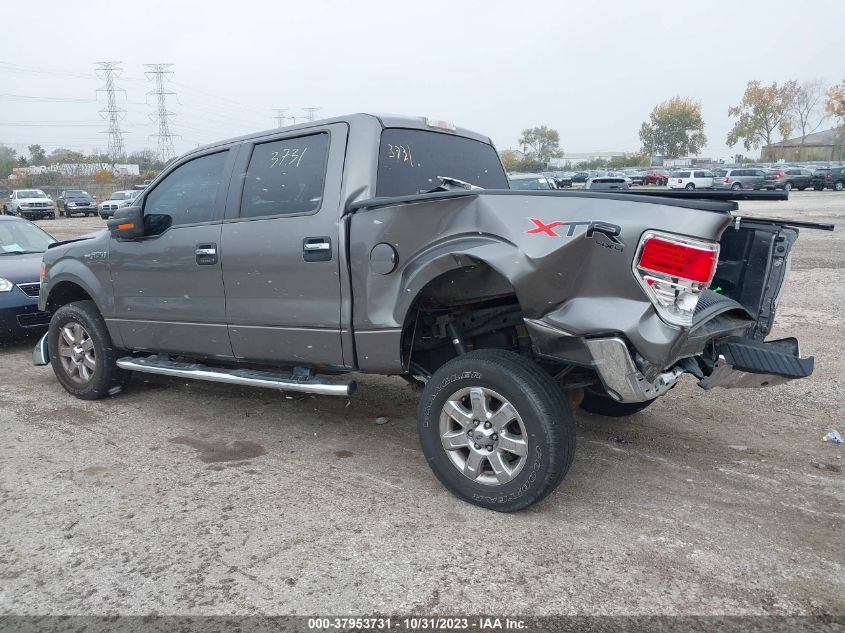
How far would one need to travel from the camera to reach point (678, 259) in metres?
2.94

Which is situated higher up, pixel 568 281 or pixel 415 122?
pixel 415 122

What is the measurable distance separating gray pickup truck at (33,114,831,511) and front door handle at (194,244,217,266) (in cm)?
2

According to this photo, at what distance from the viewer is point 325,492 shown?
148 inches

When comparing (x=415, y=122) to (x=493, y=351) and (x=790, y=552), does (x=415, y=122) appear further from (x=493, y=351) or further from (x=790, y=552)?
(x=790, y=552)

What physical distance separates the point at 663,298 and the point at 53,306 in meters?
5.36

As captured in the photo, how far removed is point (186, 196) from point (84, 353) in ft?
5.62

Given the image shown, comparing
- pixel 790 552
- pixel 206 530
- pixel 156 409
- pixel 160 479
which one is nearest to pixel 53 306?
pixel 156 409

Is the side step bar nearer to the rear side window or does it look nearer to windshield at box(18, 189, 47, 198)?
the rear side window

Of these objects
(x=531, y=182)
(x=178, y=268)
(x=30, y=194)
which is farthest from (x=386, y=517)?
(x=30, y=194)

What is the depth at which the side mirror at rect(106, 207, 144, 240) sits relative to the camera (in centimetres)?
482

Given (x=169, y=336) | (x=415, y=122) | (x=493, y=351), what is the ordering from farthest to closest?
(x=169, y=336), (x=415, y=122), (x=493, y=351)

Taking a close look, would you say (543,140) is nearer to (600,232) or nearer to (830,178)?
(830,178)

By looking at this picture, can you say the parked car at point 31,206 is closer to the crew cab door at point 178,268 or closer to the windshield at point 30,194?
the windshield at point 30,194

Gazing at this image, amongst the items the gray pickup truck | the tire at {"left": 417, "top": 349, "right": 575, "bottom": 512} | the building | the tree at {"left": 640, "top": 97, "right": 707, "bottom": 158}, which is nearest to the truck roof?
the gray pickup truck
